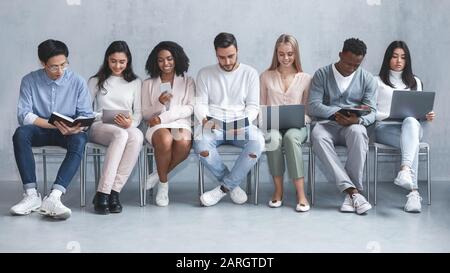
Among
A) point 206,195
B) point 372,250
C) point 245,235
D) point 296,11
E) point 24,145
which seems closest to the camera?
point 372,250

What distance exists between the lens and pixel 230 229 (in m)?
3.45

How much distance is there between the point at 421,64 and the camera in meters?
5.05

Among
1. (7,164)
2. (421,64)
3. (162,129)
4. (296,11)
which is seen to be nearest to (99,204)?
(162,129)

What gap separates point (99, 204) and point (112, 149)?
0.36 m

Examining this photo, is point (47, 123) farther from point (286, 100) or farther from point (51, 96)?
point (286, 100)

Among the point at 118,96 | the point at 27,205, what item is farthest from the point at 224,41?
the point at 27,205

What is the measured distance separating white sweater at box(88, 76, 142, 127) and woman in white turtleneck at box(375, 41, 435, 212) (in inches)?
65.3

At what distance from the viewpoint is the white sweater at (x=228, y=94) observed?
164 inches

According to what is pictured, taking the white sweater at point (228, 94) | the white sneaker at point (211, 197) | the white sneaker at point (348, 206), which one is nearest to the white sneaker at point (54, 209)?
the white sneaker at point (211, 197)

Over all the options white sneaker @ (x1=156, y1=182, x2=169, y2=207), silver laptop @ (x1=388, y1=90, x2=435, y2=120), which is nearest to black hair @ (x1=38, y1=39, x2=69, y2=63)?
white sneaker @ (x1=156, y1=182, x2=169, y2=207)

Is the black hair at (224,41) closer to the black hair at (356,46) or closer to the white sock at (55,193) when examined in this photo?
the black hair at (356,46)

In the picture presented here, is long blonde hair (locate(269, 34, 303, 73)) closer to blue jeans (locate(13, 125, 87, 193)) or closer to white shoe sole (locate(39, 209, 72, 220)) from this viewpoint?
blue jeans (locate(13, 125, 87, 193))

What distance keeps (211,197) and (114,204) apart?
633 mm

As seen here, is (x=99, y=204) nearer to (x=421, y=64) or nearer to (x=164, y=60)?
(x=164, y=60)
